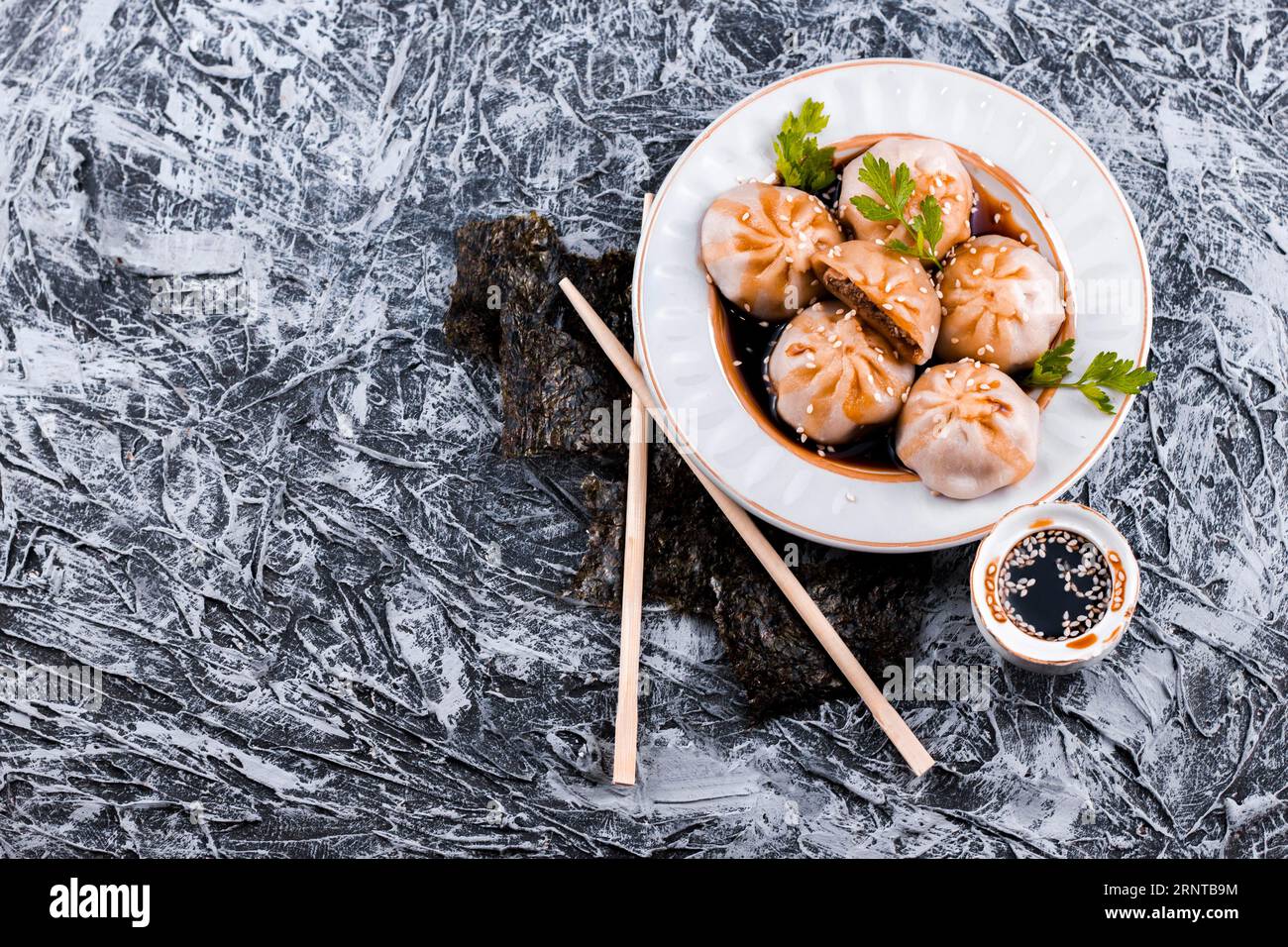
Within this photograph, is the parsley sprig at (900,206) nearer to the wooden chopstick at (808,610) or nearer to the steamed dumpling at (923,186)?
the steamed dumpling at (923,186)

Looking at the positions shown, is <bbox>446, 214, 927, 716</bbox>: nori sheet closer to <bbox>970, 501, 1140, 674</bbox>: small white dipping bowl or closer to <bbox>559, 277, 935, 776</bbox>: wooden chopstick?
<bbox>559, 277, 935, 776</bbox>: wooden chopstick

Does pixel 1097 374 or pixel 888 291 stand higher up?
pixel 888 291

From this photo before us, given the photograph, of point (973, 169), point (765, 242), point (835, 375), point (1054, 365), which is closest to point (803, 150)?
point (765, 242)

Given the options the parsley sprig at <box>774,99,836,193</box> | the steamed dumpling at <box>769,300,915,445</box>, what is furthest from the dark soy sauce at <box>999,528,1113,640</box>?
the parsley sprig at <box>774,99,836,193</box>

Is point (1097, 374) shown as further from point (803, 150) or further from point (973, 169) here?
point (803, 150)

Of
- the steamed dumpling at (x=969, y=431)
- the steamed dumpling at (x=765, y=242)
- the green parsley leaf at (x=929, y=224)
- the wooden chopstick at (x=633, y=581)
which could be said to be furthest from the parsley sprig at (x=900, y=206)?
the wooden chopstick at (x=633, y=581)
